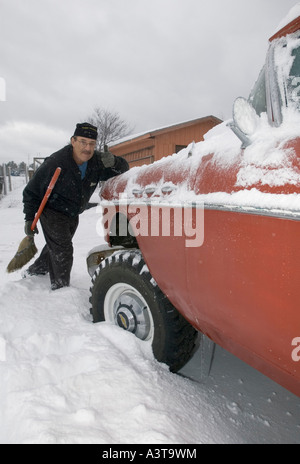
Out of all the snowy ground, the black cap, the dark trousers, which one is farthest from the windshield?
the dark trousers

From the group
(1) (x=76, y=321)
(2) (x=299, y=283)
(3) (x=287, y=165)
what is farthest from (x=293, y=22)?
(1) (x=76, y=321)

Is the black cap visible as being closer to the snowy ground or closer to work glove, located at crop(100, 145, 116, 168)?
work glove, located at crop(100, 145, 116, 168)

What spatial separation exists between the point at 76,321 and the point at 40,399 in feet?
2.78

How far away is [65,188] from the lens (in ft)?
10.3

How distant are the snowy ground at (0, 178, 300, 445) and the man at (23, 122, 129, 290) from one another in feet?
2.66

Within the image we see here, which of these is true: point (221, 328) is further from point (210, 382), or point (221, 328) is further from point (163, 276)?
point (210, 382)

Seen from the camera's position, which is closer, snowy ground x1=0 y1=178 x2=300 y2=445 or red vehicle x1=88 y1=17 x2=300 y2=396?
red vehicle x1=88 y1=17 x2=300 y2=396

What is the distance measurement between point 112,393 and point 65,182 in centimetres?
218

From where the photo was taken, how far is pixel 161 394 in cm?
161

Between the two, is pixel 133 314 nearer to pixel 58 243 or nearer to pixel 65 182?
pixel 58 243

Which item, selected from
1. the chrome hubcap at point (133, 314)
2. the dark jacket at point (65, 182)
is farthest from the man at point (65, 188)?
A: the chrome hubcap at point (133, 314)

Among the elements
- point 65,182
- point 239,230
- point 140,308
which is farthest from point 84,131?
point 239,230

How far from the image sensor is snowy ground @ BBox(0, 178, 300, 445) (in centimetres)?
136

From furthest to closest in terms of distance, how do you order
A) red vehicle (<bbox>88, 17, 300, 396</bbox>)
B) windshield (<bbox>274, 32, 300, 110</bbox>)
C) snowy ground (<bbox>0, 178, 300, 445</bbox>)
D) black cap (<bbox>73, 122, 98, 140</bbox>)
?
black cap (<bbox>73, 122, 98, 140</bbox>)
snowy ground (<bbox>0, 178, 300, 445</bbox>)
windshield (<bbox>274, 32, 300, 110</bbox>)
red vehicle (<bbox>88, 17, 300, 396</bbox>)
